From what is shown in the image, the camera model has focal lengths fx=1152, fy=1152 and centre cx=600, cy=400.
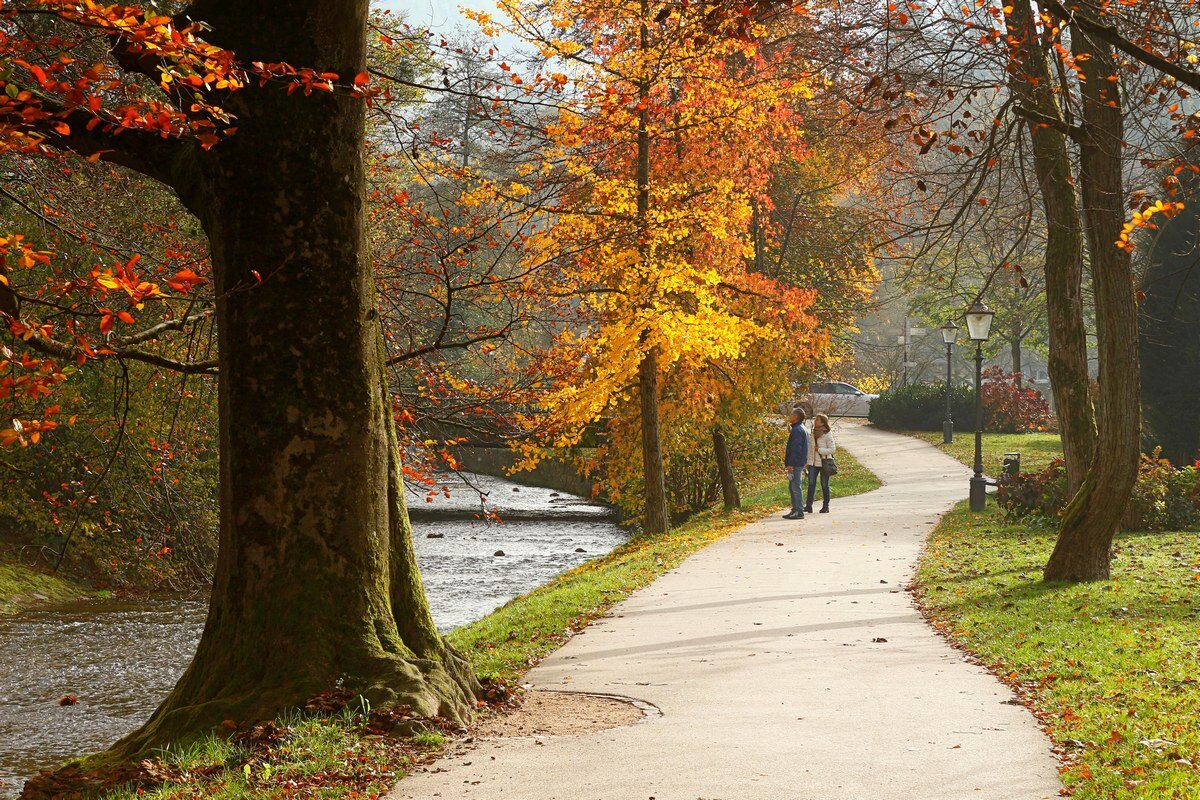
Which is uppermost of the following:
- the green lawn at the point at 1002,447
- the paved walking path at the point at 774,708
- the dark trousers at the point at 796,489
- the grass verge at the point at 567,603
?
the green lawn at the point at 1002,447

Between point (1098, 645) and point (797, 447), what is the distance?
10806 millimetres

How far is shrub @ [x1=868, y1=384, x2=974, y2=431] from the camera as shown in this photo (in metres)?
43.3

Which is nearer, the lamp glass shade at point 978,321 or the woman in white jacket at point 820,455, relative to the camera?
the woman in white jacket at point 820,455

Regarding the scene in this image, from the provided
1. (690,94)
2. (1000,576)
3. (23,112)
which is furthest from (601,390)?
(23,112)

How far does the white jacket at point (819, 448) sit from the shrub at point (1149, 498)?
380 centimetres

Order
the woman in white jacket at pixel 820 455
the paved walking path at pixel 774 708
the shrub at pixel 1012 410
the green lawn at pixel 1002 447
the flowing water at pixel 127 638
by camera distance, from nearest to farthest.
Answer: the paved walking path at pixel 774 708 → the flowing water at pixel 127 638 → the woman in white jacket at pixel 820 455 → the green lawn at pixel 1002 447 → the shrub at pixel 1012 410

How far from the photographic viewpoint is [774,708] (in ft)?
24.3

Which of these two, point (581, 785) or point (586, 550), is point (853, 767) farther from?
point (586, 550)

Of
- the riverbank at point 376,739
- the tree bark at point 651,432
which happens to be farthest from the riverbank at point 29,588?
Answer: the tree bark at point 651,432

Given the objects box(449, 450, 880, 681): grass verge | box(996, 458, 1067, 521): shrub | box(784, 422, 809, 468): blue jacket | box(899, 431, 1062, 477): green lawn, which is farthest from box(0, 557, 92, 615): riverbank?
box(899, 431, 1062, 477): green lawn

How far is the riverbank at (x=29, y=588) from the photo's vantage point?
16375 mm

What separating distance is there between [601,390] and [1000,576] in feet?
21.9

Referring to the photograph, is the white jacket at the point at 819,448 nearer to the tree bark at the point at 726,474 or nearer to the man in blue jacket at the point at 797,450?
the man in blue jacket at the point at 797,450

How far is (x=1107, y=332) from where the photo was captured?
1191 centimetres
